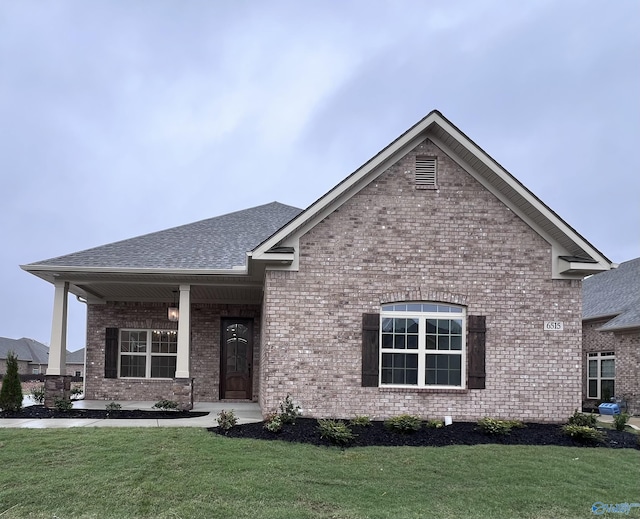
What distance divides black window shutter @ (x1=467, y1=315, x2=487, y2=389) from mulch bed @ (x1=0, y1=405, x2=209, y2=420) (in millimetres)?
6008

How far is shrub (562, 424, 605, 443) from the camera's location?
32.4 feet

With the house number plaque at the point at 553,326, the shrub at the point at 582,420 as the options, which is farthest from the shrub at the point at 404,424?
the house number plaque at the point at 553,326

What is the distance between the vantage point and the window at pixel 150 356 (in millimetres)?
16328

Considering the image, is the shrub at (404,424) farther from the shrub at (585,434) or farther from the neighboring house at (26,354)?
the neighboring house at (26,354)

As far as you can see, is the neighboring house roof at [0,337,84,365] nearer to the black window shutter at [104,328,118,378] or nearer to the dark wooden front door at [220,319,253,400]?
the black window shutter at [104,328,118,378]

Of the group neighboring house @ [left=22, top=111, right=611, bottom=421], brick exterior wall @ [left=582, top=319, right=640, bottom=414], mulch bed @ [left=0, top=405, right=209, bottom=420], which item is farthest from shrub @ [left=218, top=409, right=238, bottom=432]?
brick exterior wall @ [left=582, top=319, right=640, bottom=414]

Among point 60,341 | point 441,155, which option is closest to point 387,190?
point 441,155

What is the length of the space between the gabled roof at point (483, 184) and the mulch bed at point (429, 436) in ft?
10.6

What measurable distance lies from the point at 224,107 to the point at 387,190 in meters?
94.6

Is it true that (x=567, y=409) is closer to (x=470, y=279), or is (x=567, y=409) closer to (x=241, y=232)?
(x=470, y=279)

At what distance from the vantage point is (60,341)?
13.4 metres

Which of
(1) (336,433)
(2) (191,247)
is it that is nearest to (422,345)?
(1) (336,433)

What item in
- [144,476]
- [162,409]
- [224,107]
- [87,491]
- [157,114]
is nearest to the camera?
[87,491]

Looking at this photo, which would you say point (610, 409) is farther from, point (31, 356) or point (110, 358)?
point (31, 356)
